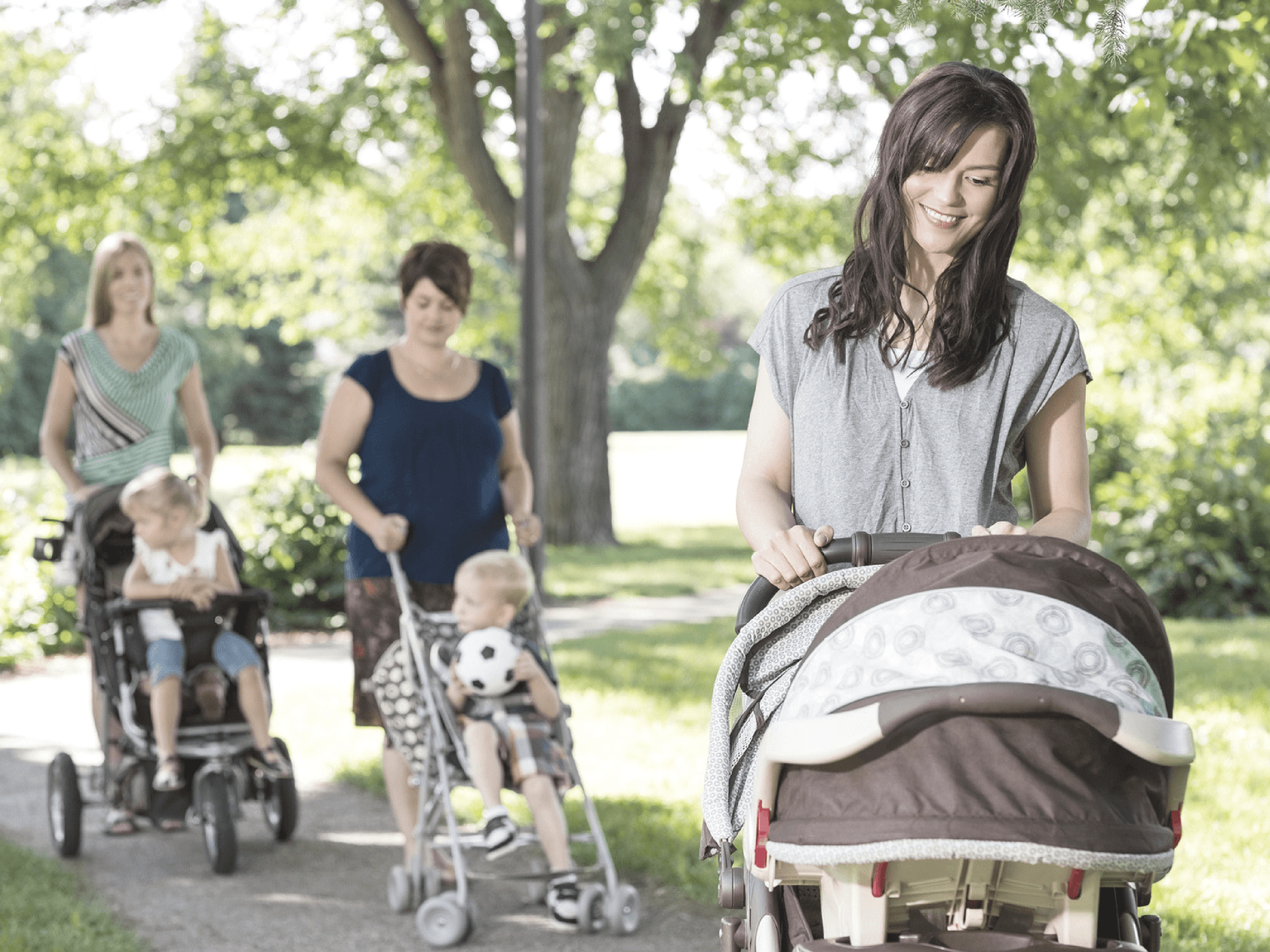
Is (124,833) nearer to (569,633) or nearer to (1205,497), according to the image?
(569,633)

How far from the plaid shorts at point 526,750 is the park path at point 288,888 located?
55 centimetres

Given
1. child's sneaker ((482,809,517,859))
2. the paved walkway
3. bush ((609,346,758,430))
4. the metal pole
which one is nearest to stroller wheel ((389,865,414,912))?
child's sneaker ((482,809,517,859))

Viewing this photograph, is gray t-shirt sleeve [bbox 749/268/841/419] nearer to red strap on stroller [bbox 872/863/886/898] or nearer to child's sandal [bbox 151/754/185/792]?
red strap on stroller [bbox 872/863/886/898]

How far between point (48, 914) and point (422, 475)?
1.99m

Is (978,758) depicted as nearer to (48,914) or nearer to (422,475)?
(422,475)

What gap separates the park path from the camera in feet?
15.7

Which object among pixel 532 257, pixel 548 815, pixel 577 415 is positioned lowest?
pixel 548 815

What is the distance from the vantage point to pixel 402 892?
5055mm

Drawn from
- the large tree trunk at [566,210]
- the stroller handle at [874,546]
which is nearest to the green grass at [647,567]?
the large tree trunk at [566,210]

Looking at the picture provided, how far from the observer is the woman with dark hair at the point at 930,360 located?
251 cm

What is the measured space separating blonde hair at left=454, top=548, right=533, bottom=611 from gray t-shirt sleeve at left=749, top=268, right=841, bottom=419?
219cm

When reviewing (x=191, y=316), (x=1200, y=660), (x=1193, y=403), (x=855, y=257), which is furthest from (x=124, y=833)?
(x=191, y=316)

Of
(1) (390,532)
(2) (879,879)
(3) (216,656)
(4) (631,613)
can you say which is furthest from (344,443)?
(4) (631,613)

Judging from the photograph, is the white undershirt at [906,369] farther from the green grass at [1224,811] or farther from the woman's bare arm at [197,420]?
the woman's bare arm at [197,420]
